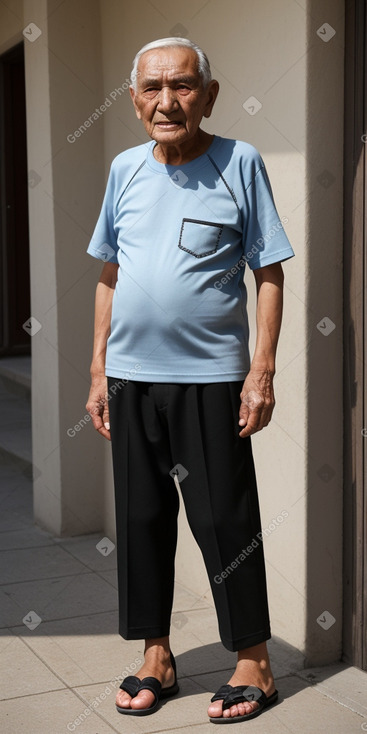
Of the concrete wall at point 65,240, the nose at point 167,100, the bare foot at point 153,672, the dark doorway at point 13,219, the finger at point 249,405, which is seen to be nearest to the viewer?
the nose at point 167,100

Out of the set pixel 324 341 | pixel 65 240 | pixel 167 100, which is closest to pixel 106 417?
pixel 324 341

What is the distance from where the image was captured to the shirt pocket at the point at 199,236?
3129 mm

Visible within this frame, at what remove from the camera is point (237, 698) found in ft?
10.9

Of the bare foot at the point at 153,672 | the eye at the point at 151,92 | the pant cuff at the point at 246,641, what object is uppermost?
the eye at the point at 151,92

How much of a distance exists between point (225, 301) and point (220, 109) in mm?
1200

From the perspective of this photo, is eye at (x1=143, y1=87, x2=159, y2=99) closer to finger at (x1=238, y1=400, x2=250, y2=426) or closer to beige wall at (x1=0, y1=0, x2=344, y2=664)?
beige wall at (x1=0, y1=0, x2=344, y2=664)

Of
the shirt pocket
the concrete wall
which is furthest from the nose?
the concrete wall

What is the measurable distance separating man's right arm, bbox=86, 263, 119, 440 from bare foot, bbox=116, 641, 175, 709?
26.8 inches

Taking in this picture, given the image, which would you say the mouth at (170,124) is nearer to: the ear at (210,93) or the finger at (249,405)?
the ear at (210,93)

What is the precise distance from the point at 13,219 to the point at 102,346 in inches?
216

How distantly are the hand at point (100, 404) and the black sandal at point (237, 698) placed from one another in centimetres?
83

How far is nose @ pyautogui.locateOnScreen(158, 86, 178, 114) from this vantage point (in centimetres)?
304

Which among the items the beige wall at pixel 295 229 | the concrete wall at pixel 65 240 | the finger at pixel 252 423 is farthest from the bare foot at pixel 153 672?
the concrete wall at pixel 65 240

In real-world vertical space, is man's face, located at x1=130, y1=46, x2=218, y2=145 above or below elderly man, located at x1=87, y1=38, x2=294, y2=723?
above
